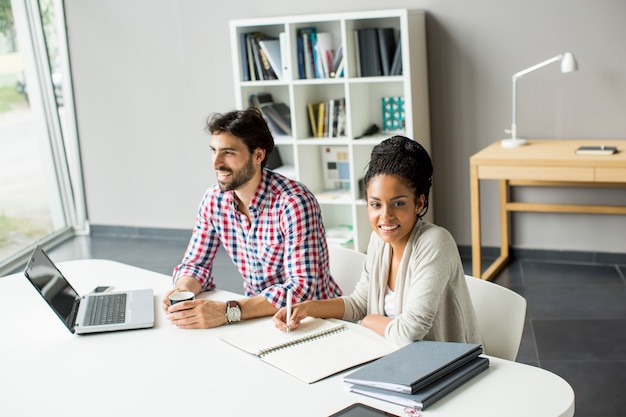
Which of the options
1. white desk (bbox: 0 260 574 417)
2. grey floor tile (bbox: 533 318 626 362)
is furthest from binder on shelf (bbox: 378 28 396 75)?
white desk (bbox: 0 260 574 417)

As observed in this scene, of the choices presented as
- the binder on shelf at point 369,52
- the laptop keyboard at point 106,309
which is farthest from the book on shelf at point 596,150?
the laptop keyboard at point 106,309

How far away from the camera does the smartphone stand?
1656 millimetres

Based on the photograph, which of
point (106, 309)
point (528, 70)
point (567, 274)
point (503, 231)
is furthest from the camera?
point (503, 231)

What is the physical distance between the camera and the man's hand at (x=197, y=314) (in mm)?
2238

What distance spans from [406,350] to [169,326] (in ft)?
2.45

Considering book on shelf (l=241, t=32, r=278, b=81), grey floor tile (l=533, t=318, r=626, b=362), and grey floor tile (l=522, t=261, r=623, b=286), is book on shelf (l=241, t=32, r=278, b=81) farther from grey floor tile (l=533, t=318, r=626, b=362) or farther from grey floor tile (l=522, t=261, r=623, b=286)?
grey floor tile (l=533, t=318, r=626, b=362)

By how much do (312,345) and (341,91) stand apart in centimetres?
327

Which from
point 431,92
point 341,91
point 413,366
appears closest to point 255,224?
point 413,366

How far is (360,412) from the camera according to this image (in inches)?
65.6

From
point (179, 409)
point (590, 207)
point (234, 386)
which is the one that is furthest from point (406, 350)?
point (590, 207)

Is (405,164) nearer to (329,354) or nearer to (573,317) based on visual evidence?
(329,354)

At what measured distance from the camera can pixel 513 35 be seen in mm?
4574

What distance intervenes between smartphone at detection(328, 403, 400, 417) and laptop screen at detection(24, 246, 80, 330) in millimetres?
974

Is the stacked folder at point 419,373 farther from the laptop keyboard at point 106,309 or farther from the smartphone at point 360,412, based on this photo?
the laptop keyboard at point 106,309
